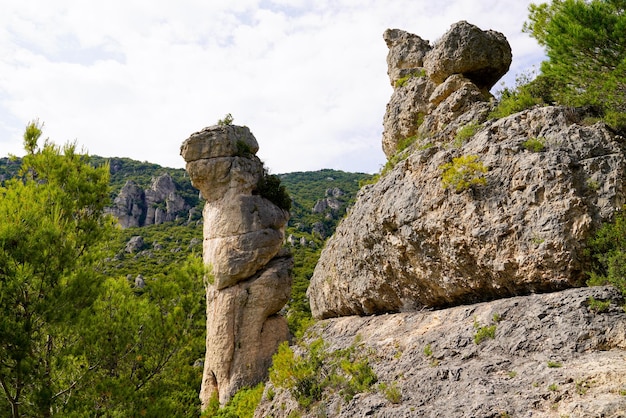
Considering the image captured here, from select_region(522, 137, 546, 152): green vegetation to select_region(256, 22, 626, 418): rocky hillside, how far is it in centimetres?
3

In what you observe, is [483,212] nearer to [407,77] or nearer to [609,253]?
[609,253]

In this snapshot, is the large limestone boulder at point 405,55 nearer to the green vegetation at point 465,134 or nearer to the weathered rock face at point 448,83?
the weathered rock face at point 448,83

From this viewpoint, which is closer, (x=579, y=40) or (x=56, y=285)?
(x=56, y=285)

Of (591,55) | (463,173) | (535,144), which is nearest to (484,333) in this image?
(463,173)

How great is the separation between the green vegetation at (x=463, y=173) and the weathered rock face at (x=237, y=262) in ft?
45.3

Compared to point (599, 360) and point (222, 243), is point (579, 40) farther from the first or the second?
point (222, 243)

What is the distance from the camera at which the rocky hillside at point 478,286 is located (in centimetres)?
774

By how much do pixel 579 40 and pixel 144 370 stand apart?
14.6 metres

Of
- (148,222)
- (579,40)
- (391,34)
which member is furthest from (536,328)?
(148,222)

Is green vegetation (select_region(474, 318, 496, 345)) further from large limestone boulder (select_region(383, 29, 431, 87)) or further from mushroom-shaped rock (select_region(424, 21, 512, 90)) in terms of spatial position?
large limestone boulder (select_region(383, 29, 431, 87))

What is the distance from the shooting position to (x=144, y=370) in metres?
10.4

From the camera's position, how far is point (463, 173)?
11.6 metres

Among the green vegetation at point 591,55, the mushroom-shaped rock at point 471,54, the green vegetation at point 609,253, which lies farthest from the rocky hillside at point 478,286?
the mushroom-shaped rock at point 471,54

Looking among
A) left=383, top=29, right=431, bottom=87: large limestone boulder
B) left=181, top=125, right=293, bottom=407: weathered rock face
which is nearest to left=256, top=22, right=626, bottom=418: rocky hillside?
left=181, top=125, right=293, bottom=407: weathered rock face
